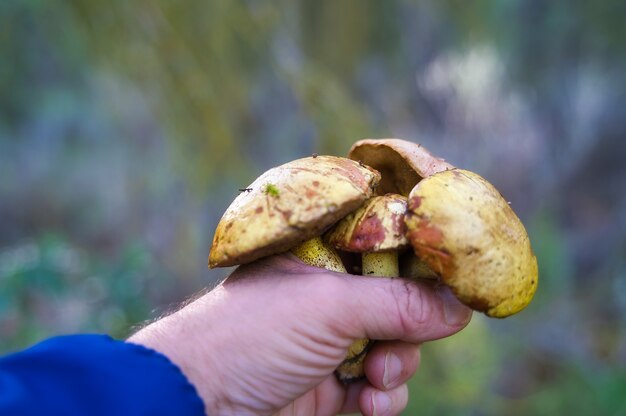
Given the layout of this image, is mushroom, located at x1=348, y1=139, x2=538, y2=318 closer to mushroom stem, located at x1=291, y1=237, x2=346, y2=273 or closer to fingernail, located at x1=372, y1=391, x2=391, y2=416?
mushroom stem, located at x1=291, y1=237, x2=346, y2=273

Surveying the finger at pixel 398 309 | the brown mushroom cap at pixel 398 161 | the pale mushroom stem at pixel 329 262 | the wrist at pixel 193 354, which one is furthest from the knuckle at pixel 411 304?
the wrist at pixel 193 354

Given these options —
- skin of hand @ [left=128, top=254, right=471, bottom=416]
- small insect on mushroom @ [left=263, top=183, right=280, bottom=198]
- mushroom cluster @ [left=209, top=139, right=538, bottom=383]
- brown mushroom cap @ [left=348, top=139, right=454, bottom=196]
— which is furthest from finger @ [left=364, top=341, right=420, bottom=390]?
small insect on mushroom @ [left=263, top=183, right=280, bottom=198]

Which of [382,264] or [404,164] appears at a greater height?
[404,164]

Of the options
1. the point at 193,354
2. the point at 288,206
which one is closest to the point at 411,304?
the point at 288,206

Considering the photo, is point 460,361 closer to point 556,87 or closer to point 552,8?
point 556,87

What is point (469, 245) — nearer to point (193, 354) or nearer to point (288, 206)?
point (288, 206)

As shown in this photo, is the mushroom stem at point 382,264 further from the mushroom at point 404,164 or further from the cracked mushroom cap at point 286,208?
the cracked mushroom cap at point 286,208

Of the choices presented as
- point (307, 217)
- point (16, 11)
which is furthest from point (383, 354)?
point (16, 11)
